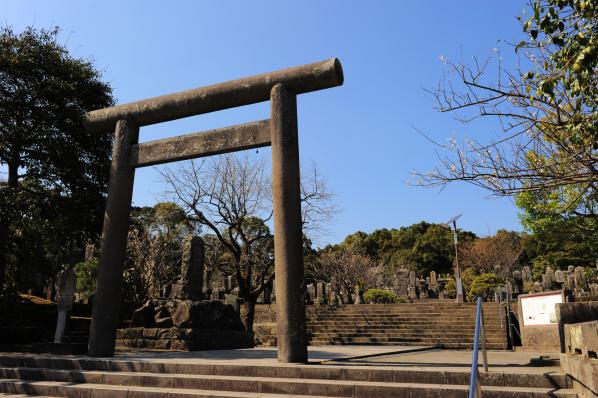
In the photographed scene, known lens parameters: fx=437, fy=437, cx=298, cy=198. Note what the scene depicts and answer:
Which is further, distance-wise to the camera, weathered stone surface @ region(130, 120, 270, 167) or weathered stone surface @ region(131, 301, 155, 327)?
weathered stone surface @ region(131, 301, 155, 327)

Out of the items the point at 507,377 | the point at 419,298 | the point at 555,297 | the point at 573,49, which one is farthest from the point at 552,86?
the point at 419,298

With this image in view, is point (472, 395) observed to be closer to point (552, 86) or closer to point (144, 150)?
point (552, 86)

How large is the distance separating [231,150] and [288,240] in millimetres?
2329

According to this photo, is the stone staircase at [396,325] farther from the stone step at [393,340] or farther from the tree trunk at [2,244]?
the tree trunk at [2,244]

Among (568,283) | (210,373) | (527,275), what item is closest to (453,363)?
(210,373)

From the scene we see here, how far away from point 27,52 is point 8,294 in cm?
646

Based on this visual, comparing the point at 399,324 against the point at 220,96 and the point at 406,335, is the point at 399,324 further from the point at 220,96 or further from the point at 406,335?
the point at 220,96

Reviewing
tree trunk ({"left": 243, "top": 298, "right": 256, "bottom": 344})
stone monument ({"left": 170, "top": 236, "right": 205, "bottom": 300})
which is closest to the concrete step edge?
stone monument ({"left": 170, "top": 236, "right": 205, "bottom": 300})

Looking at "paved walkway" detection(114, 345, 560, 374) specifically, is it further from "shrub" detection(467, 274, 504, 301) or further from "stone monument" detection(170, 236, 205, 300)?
"shrub" detection(467, 274, 504, 301)

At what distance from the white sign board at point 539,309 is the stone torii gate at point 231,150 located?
248 inches

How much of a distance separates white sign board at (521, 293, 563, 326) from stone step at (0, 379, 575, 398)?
5910 millimetres

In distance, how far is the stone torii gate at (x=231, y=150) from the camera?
6.73 meters

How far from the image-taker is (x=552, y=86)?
15.7 ft

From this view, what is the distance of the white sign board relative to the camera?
32.0ft
